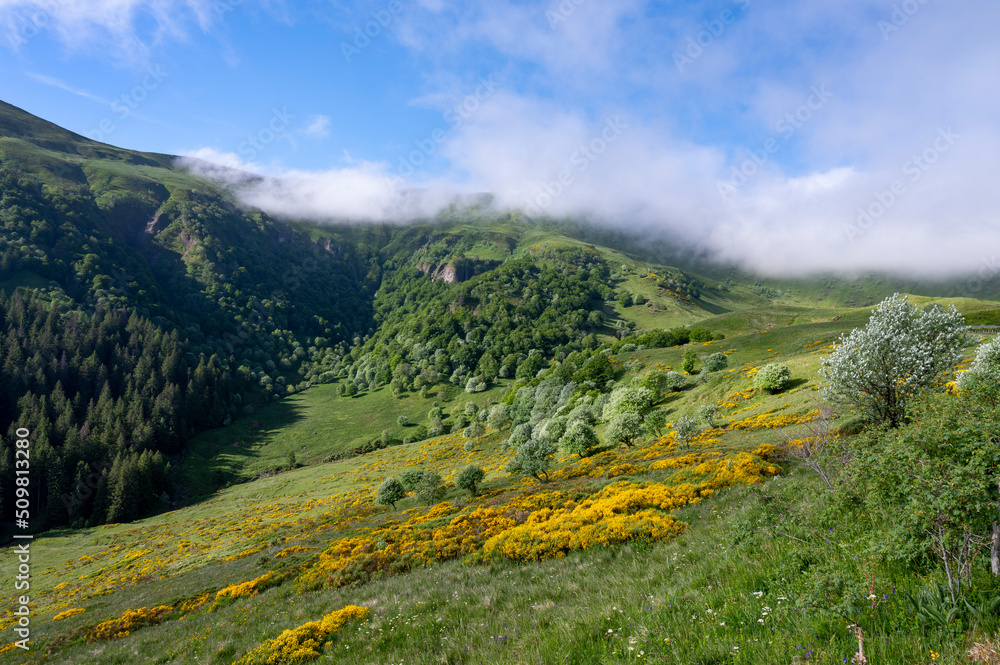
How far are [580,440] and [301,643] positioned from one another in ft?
127

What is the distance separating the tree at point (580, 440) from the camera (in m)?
45.8

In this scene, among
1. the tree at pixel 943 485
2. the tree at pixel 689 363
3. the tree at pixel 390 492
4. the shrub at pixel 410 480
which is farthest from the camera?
the tree at pixel 689 363

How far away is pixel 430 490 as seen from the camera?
129 ft

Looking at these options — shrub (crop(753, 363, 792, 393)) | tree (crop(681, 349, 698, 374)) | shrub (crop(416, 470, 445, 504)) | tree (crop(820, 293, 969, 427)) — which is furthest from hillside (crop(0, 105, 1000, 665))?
tree (crop(681, 349, 698, 374))

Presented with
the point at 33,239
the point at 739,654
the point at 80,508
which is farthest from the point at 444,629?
the point at 33,239

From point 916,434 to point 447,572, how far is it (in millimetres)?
14030

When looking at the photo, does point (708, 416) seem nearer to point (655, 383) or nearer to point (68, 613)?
point (655, 383)

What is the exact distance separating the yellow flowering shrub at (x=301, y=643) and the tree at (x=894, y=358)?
2093 cm

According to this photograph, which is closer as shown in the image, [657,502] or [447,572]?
[447,572]

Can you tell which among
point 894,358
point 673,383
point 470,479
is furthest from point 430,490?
point 673,383

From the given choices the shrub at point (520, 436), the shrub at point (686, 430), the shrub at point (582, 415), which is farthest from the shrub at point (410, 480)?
the shrub at point (686, 430)

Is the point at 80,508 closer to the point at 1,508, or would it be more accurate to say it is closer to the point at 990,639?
the point at 1,508

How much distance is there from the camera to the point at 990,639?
3541 mm

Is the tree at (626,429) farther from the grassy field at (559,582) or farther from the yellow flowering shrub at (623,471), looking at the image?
the yellow flowering shrub at (623,471)
